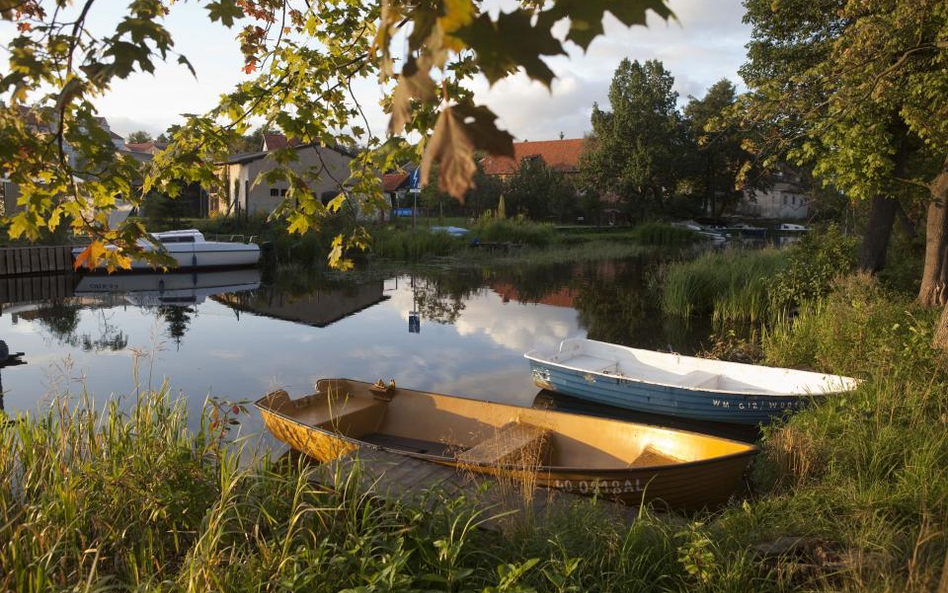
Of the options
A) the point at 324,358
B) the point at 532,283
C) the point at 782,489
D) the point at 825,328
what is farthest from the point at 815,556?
the point at 532,283

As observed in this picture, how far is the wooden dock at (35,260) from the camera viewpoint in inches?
951

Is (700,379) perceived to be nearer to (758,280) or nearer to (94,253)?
(758,280)

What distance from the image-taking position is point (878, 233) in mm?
15273

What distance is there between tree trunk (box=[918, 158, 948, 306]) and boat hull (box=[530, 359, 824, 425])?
17.2 ft

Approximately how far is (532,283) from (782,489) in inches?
808

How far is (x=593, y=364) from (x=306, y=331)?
26.6 ft

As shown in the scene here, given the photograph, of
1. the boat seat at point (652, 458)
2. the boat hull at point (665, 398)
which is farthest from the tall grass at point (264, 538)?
the boat hull at point (665, 398)

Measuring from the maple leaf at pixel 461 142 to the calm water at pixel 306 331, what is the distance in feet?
15.7

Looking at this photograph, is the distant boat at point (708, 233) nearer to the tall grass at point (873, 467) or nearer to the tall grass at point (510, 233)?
the tall grass at point (510, 233)

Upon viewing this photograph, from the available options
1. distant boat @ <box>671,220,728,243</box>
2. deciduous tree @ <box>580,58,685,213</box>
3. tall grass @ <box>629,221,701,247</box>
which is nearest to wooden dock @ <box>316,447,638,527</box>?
tall grass @ <box>629,221,701,247</box>

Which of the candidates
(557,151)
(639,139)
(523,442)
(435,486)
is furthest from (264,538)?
(557,151)

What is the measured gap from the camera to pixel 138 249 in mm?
3654

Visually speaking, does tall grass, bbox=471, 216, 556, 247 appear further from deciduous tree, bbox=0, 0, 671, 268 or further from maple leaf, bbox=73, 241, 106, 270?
maple leaf, bbox=73, 241, 106, 270

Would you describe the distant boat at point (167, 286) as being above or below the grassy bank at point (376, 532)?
below
